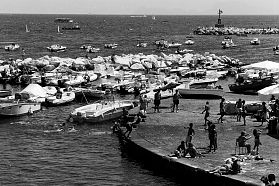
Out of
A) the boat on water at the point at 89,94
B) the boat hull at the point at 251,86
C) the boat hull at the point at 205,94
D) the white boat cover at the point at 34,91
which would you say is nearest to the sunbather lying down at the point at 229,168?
the boat hull at the point at 205,94

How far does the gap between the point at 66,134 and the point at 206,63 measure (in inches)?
1650

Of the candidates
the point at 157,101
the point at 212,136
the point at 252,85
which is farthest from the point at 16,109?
the point at 212,136

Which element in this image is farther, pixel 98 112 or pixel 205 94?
pixel 205 94

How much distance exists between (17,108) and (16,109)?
12cm

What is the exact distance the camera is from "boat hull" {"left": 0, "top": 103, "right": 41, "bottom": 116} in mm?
47500

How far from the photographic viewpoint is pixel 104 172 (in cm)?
3150

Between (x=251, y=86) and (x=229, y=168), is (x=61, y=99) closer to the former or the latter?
(x=251, y=86)

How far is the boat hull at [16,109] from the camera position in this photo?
47.5 metres

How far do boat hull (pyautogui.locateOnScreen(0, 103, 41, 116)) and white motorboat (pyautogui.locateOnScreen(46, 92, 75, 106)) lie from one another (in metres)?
2.83

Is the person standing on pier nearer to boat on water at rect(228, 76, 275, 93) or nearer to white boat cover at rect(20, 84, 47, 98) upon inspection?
boat on water at rect(228, 76, 275, 93)

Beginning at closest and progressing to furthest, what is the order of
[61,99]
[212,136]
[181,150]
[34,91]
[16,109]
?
[181,150]
[212,136]
[16,109]
[61,99]
[34,91]

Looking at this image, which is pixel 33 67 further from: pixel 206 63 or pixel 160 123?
pixel 160 123

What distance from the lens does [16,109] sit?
Result: 48.1 meters

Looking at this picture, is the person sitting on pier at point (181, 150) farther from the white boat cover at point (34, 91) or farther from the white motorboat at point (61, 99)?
the white boat cover at point (34, 91)
